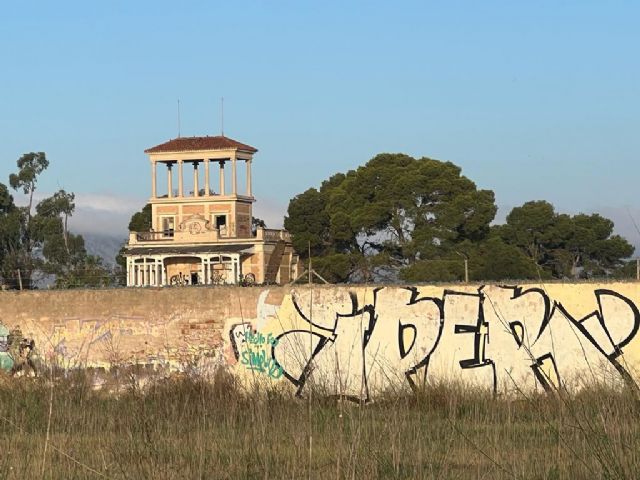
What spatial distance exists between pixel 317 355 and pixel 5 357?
16.3ft

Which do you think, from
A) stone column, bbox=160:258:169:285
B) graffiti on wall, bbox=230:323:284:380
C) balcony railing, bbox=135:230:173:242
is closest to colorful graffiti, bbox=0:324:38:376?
graffiti on wall, bbox=230:323:284:380

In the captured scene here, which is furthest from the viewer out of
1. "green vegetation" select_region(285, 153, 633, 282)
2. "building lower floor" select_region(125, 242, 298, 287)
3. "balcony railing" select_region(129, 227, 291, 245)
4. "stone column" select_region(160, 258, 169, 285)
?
"stone column" select_region(160, 258, 169, 285)

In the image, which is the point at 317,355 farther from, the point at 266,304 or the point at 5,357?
the point at 5,357

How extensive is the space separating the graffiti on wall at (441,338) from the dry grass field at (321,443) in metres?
2.01

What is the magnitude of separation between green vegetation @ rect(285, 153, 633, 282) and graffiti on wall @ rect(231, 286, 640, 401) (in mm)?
44392

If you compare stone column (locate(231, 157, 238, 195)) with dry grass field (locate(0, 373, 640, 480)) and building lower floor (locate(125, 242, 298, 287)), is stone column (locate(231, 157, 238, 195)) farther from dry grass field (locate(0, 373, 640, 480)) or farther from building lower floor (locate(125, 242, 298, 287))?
dry grass field (locate(0, 373, 640, 480))

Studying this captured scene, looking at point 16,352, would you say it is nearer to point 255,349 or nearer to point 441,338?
point 255,349

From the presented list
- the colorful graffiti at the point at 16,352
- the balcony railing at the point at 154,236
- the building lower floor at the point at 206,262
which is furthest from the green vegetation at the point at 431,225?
the colorful graffiti at the point at 16,352

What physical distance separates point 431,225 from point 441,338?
162 ft

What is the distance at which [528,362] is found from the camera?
17031 millimetres

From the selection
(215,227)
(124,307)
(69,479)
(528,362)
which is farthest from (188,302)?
(215,227)

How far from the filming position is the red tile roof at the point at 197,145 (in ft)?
262

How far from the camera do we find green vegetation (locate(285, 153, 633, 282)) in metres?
64.9

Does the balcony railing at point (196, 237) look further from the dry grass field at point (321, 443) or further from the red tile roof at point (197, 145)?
the dry grass field at point (321, 443)
